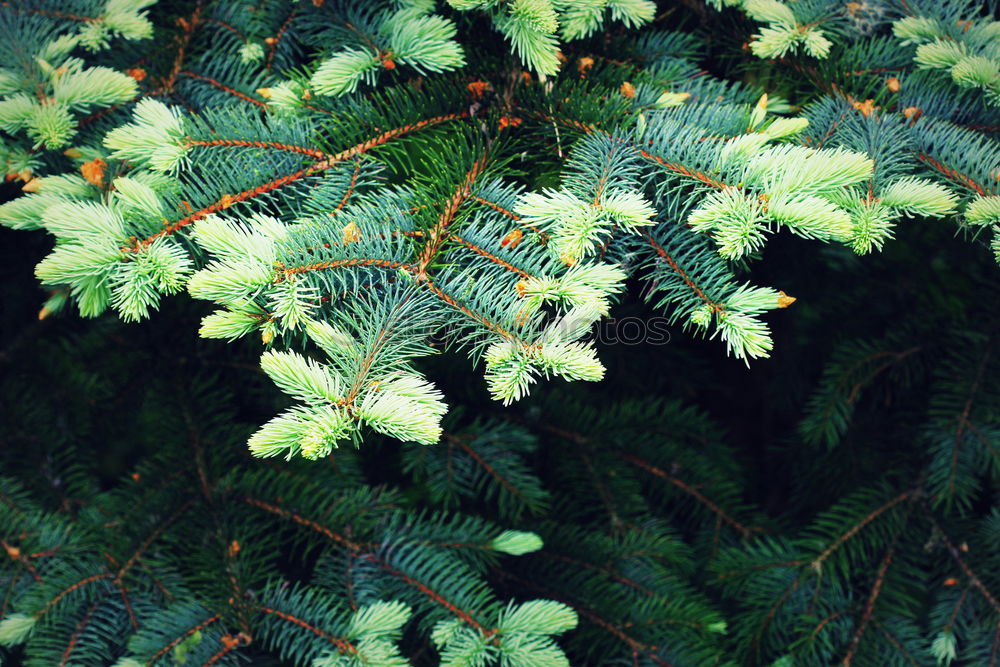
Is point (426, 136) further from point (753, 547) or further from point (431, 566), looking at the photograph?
point (753, 547)

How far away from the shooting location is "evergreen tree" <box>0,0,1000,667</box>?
2.42 feet

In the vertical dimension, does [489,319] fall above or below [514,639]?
above

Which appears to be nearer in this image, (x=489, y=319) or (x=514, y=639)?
(x=489, y=319)

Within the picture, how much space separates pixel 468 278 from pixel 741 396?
142cm

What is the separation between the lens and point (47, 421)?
1355 millimetres

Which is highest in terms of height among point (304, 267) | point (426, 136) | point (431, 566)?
point (426, 136)

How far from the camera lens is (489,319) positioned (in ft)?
2.40

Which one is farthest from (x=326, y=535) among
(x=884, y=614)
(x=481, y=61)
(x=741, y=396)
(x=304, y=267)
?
(x=741, y=396)

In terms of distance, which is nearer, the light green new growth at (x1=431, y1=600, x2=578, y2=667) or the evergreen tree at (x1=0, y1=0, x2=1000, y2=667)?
the evergreen tree at (x1=0, y1=0, x2=1000, y2=667)

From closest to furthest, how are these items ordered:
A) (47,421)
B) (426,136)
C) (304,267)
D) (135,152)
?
(304,267) → (135,152) → (426,136) → (47,421)

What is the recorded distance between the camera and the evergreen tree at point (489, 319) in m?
0.74

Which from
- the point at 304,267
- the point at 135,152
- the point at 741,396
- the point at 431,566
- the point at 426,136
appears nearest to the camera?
the point at 304,267

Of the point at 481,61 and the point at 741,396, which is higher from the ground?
the point at 481,61

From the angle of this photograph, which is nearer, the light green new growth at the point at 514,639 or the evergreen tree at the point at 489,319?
the evergreen tree at the point at 489,319
